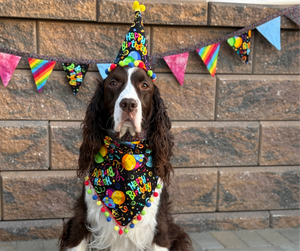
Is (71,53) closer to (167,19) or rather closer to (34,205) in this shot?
(167,19)

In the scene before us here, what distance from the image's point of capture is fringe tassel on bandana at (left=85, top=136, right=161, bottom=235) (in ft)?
9.55

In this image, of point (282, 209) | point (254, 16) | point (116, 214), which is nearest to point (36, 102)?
point (116, 214)

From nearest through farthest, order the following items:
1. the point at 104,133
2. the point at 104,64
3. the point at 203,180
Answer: the point at 104,133 < the point at 104,64 < the point at 203,180

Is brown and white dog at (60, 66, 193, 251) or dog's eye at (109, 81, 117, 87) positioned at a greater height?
dog's eye at (109, 81, 117, 87)

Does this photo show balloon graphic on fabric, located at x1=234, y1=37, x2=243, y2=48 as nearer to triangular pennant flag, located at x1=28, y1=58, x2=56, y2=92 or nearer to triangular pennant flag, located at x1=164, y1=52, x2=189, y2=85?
triangular pennant flag, located at x1=164, y1=52, x2=189, y2=85

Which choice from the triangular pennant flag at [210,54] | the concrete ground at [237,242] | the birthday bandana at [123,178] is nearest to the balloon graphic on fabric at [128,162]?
the birthday bandana at [123,178]

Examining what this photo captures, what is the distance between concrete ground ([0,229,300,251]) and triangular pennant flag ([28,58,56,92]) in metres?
1.58

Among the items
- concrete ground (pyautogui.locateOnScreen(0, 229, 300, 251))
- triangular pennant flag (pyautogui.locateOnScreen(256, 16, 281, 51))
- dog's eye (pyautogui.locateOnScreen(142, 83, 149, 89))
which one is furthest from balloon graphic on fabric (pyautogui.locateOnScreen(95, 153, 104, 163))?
triangular pennant flag (pyautogui.locateOnScreen(256, 16, 281, 51))

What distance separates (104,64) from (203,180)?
5.41 ft

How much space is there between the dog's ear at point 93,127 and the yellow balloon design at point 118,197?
30 centimetres

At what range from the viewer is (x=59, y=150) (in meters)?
3.94

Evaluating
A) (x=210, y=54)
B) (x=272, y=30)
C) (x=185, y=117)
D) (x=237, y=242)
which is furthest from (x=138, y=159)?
(x=272, y=30)

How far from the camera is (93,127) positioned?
2.88m

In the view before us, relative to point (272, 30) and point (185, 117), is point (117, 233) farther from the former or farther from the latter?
point (272, 30)
